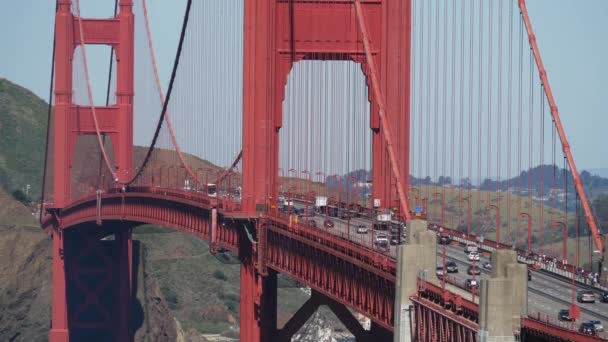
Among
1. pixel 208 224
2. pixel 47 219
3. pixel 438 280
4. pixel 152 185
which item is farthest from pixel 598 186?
pixel 438 280

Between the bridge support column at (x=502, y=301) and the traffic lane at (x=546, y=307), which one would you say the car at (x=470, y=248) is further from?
the bridge support column at (x=502, y=301)

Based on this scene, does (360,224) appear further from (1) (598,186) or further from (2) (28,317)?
(1) (598,186)

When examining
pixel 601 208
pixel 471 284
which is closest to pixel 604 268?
pixel 471 284

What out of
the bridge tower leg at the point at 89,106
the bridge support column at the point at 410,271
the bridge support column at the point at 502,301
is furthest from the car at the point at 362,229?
the bridge tower leg at the point at 89,106

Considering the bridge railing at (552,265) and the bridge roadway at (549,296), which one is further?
the bridge railing at (552,265)

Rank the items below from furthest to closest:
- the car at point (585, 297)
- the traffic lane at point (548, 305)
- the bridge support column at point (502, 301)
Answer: the car at point (585, 297)
the traffic lane at point (548, 305)
the bridge support column at point (502, 301)

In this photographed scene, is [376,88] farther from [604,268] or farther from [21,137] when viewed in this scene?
[21,137]

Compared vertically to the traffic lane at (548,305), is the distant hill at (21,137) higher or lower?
higher
